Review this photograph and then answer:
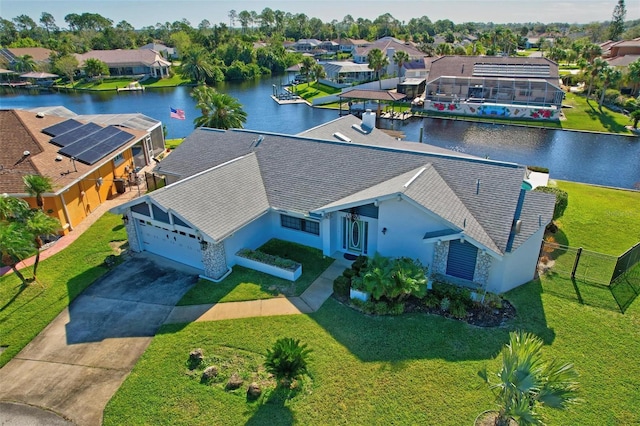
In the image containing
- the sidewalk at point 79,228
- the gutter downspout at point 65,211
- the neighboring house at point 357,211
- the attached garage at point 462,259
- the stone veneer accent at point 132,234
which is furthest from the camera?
the gutter downspout at point 65,211

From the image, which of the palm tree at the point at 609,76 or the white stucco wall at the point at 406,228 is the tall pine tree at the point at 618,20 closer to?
the palm tree at the point at 609,76

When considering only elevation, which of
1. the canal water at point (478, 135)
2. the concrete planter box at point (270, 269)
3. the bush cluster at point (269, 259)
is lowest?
the canal water at point (478, 135)

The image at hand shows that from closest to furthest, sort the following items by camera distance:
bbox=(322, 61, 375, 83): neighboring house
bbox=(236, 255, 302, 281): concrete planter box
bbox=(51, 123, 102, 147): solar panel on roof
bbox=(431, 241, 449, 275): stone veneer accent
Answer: bbox=(431, 241, 449, 275): stone veneer accent
bbox=(236, 255, 302, 281): concrete planter box
bbox=(51, 123, 102, 147): solar panel on roof
bbox=(322, 61, 375, 83): neighboring house

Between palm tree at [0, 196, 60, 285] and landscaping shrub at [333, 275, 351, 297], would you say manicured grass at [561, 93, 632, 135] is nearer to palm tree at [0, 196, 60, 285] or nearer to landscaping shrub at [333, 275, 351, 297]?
landscaping shrub at [333, 275, 351, 297]

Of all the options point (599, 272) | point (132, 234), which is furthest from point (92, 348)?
point (599, 272)

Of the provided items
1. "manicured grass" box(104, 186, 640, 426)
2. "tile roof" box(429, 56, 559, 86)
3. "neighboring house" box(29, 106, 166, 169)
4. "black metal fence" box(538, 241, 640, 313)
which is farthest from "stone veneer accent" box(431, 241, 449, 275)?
"tile roof" box(429, 56, 559, 86)

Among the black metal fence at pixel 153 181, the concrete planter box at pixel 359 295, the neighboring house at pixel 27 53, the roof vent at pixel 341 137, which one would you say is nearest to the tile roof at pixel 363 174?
the black metal fence at pixel 153 181

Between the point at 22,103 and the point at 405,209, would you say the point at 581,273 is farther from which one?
the point at 22,103
